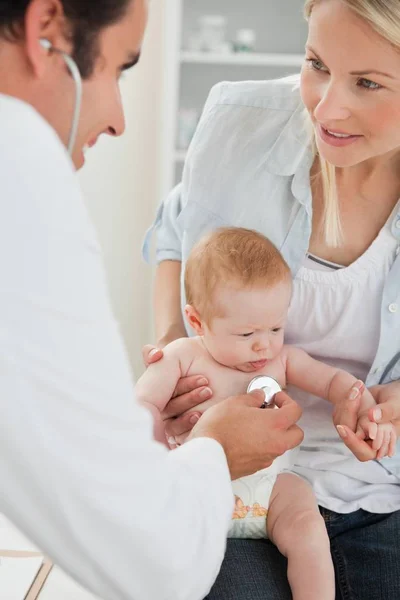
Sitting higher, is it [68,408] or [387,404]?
[68,408]

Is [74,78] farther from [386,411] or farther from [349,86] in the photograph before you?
[386,411]

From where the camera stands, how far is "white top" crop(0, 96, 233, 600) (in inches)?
32.6

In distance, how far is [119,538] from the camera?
0.91m

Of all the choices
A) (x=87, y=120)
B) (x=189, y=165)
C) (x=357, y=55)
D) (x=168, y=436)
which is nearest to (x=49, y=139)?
(x=87, y=120)

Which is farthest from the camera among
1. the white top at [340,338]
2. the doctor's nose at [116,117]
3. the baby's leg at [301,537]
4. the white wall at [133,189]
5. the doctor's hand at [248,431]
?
the white wall at [133,189]

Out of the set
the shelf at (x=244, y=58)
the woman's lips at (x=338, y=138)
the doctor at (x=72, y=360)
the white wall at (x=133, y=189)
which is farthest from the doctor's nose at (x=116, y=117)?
the shelf at (x=244, y=58)

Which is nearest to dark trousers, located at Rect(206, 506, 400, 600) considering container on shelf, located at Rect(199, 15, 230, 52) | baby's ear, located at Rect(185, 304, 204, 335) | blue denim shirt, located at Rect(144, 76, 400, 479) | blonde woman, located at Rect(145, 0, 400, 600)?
blonde woman, located at Rect(145, 0, 400, 600)

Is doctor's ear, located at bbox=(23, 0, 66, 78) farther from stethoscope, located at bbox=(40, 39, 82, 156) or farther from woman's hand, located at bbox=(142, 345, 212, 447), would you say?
woman's hand, located at bbox=(142, 345, 212, 447)

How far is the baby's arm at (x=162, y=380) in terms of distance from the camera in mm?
1531

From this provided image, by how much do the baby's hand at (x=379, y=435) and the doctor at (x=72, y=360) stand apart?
47 cm

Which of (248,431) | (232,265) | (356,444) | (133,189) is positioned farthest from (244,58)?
(248,431)

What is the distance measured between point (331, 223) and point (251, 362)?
32 cm

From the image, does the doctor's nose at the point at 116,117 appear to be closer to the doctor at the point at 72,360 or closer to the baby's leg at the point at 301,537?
the doctor at the point at 72,360

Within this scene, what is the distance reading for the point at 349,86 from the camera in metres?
1.44
